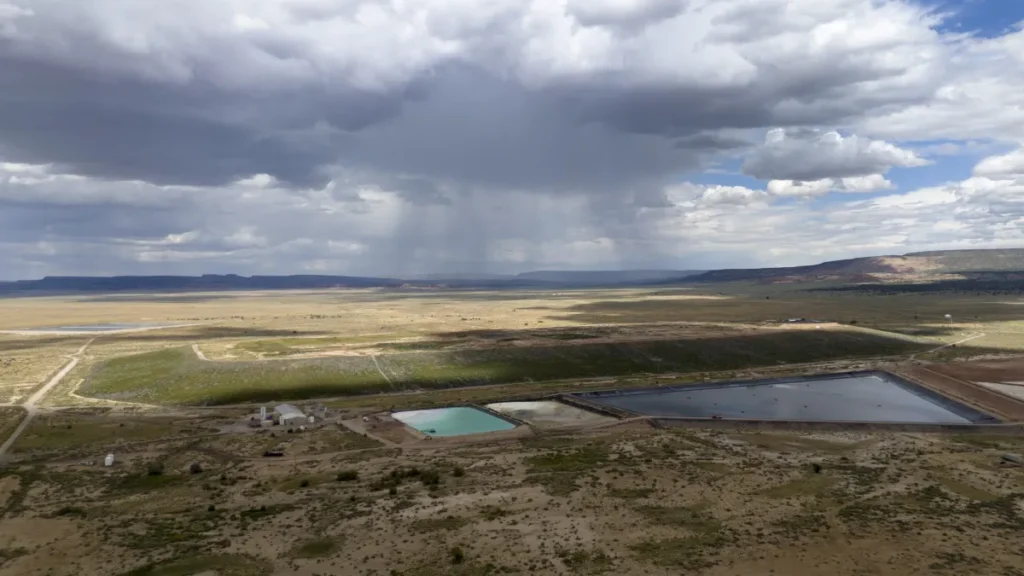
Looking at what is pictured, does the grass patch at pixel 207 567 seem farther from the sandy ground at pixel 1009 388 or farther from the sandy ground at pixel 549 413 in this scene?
the sandy ground at pixel 1009 388

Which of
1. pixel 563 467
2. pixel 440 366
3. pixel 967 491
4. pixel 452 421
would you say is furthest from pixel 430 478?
pixel 440 366

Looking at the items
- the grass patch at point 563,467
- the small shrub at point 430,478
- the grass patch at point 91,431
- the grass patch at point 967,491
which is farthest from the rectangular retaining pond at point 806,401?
the grass patch at point 91,431

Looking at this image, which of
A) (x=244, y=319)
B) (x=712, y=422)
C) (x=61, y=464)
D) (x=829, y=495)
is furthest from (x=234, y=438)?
(x=244, y=319)

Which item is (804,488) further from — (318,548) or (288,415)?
(288,415)

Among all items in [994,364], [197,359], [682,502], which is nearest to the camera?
[682,502]

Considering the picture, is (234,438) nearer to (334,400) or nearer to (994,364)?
(334,400)

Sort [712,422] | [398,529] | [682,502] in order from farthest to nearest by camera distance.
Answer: [712,422] → [682,502] → [398,529]
